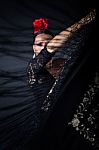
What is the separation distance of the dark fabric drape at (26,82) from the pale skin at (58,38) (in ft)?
0.07

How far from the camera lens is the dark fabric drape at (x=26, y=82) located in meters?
1.08

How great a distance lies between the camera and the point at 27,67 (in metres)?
1.17

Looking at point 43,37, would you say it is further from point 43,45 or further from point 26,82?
point 26,82

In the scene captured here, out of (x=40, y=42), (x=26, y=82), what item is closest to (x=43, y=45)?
(x=40, y=42)

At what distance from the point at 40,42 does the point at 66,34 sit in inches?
4.3

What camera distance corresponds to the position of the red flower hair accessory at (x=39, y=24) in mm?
1172

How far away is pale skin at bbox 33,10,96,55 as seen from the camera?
1.11m

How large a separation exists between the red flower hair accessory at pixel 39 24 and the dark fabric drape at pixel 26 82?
2 cm

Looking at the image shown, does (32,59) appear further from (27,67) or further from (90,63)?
(90,63)

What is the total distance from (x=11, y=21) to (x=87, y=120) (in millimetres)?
460

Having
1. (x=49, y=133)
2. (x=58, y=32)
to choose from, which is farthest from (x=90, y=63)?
(x=49, y=133)

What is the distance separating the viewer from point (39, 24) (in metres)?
1.18

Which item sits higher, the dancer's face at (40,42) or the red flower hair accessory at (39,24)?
the red flower hair accessory at (39,24)

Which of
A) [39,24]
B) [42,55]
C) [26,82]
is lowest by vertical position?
[26,82]
